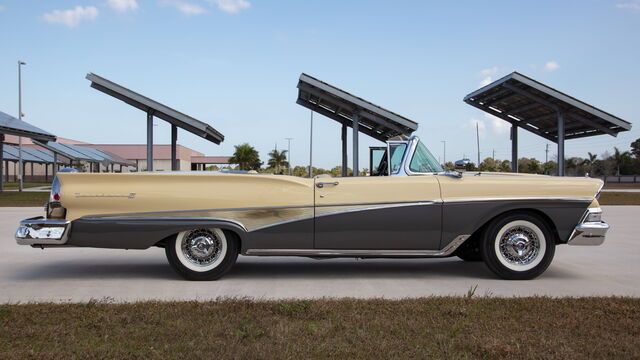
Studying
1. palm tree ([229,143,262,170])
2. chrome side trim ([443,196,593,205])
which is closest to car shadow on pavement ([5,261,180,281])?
chrome side trim ([443,196,593,205])

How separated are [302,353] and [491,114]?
21.5 metres

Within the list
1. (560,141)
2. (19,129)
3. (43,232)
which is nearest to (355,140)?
(560,141)

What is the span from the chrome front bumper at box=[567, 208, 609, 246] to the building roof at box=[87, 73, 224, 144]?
608 inches

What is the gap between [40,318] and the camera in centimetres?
404

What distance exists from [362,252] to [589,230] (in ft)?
8.07

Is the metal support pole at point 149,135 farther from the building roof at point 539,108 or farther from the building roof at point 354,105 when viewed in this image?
the building roof at point 539,108

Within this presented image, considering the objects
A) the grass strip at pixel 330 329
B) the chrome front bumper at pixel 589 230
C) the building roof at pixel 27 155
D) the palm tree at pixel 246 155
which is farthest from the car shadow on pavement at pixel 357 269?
the building roof at pixel 27 155

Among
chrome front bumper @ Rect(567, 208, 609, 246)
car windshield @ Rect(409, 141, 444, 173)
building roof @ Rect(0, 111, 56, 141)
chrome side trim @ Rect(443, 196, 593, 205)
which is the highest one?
building roof @ Rect(0, 111, 56, 141)

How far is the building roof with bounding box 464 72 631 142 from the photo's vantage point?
19.3 metres

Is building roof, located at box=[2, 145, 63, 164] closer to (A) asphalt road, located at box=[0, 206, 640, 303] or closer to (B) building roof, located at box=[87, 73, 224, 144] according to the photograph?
(B) building roof, located at box=[87, 73, 224, 144]

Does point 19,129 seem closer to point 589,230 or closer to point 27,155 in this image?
point 589,230

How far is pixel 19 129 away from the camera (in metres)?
23.4

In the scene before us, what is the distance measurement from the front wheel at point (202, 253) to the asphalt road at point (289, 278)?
0.12 metres

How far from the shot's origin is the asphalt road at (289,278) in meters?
5.12
